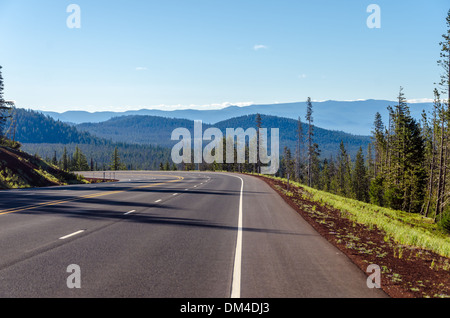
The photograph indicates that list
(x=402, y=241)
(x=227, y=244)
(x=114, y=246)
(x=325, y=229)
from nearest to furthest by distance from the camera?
(x=114, y=246)
(x=227, y=244)
(x=402, y=241)
(x=325, y=229)

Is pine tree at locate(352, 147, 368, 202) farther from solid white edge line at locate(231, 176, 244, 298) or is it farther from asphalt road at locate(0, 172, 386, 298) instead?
solid white edge line at locate(231, 176, 244, 298)

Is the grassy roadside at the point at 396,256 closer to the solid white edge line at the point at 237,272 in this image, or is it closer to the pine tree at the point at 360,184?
the solid white edge line at the point at 237,272

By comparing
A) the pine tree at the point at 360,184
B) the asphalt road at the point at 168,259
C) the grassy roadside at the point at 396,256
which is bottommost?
the pine tree at the point at 360,184

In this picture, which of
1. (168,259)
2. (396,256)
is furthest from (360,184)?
(168,259)

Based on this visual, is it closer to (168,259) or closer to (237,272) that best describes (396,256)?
(237,272)

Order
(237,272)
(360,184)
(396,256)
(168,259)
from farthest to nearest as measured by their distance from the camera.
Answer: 1. (360,184)
2. (396,256)
3. (168,259)
4. (237,272)

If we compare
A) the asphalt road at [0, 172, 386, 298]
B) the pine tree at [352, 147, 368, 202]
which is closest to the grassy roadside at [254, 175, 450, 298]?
the asphalt road at [0, 172, 386, 298]

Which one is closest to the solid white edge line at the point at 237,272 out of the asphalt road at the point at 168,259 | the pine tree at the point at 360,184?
the asphalt road at the point at 168,259

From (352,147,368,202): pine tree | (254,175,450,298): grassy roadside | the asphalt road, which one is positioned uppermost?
the asphalt road

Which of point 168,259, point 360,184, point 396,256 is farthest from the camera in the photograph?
point 360,184
